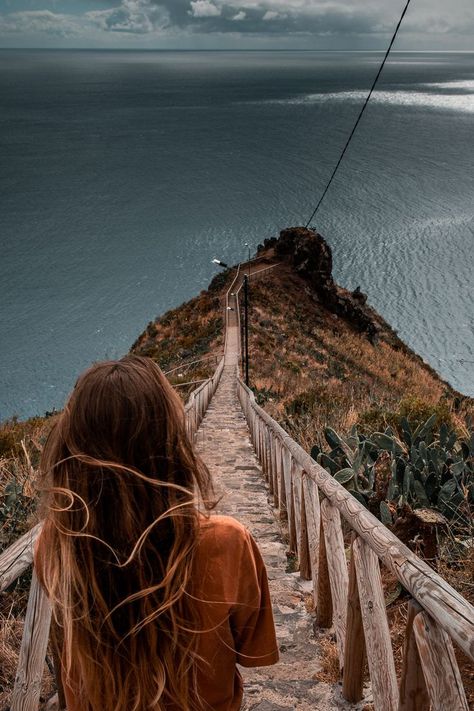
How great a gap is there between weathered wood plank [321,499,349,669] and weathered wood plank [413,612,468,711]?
3.76ft

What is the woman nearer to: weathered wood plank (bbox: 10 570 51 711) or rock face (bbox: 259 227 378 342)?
weathered wood plank (bbox: 10 570 51 711)

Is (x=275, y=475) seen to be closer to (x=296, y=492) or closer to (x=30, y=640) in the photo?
(x=296, y=492)

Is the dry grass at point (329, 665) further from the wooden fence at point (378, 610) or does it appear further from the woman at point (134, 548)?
the woman at point (134, 548)

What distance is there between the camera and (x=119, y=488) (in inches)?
62.2

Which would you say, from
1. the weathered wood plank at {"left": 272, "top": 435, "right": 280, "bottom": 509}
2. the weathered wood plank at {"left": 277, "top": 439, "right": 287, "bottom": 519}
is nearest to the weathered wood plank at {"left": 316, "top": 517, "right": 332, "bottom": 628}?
the weathered wood plank at {"left": 277, "top": 439, "right": 287, "bottom": 519}

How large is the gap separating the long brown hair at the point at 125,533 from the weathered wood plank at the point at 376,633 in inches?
36.3

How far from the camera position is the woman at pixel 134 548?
1.58 meters

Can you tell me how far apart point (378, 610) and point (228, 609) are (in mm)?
890

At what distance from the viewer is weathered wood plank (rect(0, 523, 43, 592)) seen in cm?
228

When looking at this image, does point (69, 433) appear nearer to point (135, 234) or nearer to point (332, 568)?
point (332, 568)

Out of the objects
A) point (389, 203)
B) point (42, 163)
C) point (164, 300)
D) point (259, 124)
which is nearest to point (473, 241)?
Result: point (389, 203)

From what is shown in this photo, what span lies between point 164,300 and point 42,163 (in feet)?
226

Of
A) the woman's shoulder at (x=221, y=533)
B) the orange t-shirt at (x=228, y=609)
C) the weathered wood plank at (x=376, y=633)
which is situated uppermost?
the woman's shoulder at (x=221, y=533)

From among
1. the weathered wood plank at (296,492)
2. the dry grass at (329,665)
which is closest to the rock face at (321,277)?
the weathered wood plank at (296,492)
